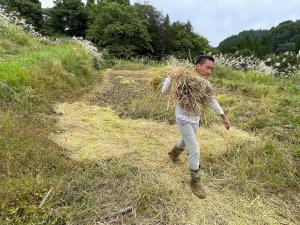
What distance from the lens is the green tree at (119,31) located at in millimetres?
26391

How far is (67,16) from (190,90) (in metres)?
28.4

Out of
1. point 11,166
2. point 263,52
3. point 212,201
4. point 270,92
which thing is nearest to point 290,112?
point 270,92

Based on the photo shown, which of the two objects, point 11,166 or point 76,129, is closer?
point 11,166

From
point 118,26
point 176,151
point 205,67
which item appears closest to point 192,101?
point 205,67

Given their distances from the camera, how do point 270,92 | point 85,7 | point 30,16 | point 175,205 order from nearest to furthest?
point 175,205 → point 270,92 → point 30,16 → point 85,7

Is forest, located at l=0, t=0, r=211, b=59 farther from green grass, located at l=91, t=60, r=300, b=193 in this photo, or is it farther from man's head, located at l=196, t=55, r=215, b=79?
man's head, located at l=196, t=55, r=215, b=79

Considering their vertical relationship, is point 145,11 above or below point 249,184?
above

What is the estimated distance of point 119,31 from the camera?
26.3m

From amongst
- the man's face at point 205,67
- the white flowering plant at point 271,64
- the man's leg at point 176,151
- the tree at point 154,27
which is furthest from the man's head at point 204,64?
the tree at point 154,27

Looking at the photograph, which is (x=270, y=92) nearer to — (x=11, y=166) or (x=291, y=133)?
(x=291, y=133)

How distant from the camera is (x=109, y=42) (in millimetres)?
27047

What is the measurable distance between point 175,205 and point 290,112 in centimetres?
412

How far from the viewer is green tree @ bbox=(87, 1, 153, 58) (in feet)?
86.6

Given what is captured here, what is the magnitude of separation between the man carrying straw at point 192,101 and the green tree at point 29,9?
25.7 metres
